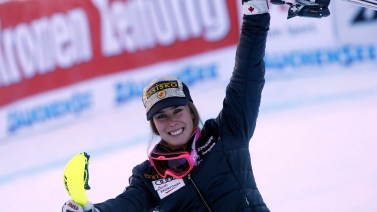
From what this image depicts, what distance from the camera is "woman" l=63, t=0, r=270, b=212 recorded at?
2.62 m

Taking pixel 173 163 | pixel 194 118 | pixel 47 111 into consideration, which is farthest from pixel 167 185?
pixel 47 111

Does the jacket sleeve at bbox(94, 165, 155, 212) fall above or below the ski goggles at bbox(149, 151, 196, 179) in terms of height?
below

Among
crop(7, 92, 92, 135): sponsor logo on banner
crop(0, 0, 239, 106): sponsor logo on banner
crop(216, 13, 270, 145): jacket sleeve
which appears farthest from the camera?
crop(0, 0, 239, 106): sponsor logo on banner

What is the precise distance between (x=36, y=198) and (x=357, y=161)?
2.44 metres

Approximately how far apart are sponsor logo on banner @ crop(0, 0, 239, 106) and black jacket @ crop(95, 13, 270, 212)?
181 inches

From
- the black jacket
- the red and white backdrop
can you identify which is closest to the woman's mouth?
the black jacket

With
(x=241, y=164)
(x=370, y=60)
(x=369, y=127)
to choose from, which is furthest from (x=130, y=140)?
(x=241, y=164)

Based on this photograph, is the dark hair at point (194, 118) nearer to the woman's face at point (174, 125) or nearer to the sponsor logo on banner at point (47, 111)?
the woman's face at point (174, 125)

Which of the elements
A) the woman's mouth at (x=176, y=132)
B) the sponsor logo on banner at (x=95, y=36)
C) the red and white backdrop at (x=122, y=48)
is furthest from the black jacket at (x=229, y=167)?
the sponsor logo on banner at (x=95, y=36)

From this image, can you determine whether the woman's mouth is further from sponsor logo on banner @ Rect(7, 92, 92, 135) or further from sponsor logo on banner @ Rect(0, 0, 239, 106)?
sponsor logo on banner @ Rect(0, 0, 239, 106)

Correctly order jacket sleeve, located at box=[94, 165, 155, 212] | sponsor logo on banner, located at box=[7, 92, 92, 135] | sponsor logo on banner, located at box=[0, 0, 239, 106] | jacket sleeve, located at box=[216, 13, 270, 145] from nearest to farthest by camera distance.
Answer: jacket sleeve, located at box=[94, 165, 155, 212] < jacket sleeve, located at box=[216, 13, 270, 145] < sponsor logo on banner, located at box=[7, 92, 92, 135] < sponsor logo on banner, located at box=[0, 0, 239, 106]

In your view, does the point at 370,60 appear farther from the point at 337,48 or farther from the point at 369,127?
the point at 369,127

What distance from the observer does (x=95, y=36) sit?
23.8ft

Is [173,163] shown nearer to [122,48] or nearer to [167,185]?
[167,185]
